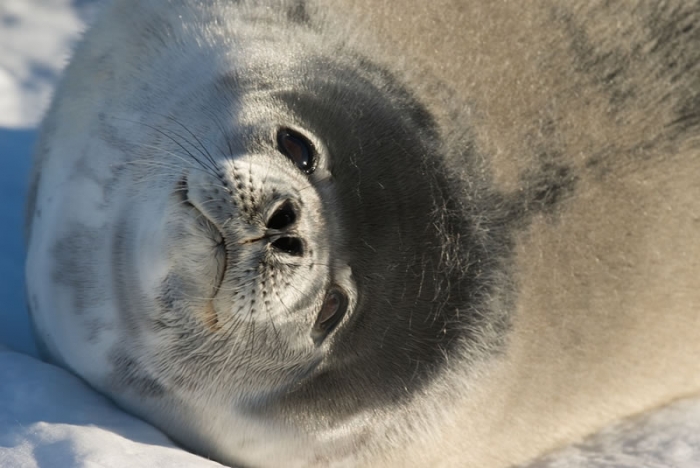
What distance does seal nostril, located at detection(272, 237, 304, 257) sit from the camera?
182 cm

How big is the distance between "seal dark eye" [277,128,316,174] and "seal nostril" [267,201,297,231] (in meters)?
0.20

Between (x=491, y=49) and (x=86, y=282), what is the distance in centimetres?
125

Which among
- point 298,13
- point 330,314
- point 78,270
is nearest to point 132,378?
point 78,270

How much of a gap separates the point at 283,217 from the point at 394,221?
1.19 feet

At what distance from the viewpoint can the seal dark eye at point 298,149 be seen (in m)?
2.02

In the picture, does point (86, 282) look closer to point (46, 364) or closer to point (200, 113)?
point (46, 364)

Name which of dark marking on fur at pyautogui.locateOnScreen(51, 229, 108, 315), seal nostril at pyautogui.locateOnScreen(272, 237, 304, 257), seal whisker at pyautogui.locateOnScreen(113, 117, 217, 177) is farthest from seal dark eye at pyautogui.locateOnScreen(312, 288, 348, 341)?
dark marking on fur at pyautogui.locateOnScreen(51, 229, 108, 315)

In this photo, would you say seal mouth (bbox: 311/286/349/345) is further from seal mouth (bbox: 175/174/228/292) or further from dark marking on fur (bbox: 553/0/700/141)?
dark marking on fur (bbox: 553/0/700/141)

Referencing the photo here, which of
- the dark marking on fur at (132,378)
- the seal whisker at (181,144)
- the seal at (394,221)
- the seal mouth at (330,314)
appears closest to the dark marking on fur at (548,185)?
the seal at (394,221)

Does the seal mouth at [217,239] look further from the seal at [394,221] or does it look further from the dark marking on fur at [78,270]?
the dark marking on fur at [78,270]

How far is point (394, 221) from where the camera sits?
82.9 inches

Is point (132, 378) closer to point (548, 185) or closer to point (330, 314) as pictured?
point (330, 314)

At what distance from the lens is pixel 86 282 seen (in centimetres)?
221

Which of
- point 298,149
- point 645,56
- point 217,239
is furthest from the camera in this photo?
point 645,56
